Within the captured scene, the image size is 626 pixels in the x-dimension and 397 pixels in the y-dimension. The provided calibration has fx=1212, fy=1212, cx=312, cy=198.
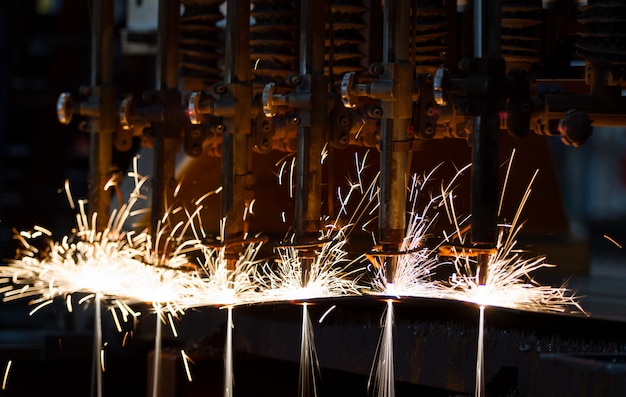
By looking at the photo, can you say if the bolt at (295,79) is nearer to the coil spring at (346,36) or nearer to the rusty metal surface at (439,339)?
the coil spring at (346,36)

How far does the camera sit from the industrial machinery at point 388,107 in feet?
10.1

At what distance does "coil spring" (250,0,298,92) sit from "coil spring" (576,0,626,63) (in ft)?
3.42

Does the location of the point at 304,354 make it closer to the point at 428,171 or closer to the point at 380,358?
the point at 380,358

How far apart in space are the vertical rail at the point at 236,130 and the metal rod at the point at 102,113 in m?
0.61

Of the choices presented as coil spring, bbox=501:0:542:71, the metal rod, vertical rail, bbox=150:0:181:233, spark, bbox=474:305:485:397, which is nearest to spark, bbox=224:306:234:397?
vertical rail, bbox=150:0:181:233

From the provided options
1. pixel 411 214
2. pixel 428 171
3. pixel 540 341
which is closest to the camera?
pixel 540 341

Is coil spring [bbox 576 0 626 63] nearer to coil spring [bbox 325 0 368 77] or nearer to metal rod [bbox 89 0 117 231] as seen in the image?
coil spring [bbox 325 0 368 77]

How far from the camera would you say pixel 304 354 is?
12.5 feet

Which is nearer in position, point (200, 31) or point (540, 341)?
point (540, 341)

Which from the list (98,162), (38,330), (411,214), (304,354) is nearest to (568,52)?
(411,214)

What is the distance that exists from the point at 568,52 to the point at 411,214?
0.69 m

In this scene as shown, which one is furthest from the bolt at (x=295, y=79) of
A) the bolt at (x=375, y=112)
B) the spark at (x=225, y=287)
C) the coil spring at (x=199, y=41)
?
the coil spring at (x=199, y=41)

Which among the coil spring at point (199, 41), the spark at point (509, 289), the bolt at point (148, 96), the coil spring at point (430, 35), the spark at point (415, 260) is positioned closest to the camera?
the spark at point (509, 289)

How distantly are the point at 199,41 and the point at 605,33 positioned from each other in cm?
161
